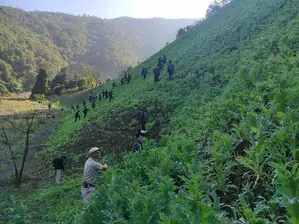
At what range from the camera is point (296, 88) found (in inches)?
226

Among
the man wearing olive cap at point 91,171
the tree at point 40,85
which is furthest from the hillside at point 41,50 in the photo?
the man wearing olive cap at point 91,171

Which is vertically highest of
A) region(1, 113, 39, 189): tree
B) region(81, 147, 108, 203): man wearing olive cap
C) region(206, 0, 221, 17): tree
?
region(206, 0, 221, 17): tree

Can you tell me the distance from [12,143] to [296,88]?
23.5 metres

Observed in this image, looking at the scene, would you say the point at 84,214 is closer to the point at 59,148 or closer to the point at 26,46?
the point at 59,148

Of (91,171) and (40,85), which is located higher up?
(40,85)

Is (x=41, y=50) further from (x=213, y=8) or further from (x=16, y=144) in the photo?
(x=16, y=144)

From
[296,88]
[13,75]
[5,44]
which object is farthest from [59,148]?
[5,44]

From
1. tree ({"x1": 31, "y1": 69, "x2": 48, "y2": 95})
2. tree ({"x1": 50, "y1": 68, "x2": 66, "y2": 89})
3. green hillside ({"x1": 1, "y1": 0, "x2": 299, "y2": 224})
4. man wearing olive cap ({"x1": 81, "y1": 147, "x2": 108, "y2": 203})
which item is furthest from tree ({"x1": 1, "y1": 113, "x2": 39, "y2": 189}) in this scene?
tree ({"x1": 50, "y1": 68, "x2": 66, "y2": 89})

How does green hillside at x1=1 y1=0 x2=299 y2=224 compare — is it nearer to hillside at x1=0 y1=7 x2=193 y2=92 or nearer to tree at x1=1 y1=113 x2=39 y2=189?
tree at x1=1 y1=113 x2=39 y2=189

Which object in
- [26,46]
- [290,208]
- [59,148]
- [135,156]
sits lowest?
[59,148]

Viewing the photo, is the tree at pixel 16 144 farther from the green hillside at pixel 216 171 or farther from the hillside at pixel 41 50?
the hillside at pixel 41 50

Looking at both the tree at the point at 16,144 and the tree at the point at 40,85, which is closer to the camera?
the tree at the point at 16,144

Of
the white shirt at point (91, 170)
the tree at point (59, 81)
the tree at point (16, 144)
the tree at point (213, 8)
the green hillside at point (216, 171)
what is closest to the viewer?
the green hillside at point (216, 171)

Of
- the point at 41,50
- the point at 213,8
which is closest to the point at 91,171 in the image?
the point at 213,8
